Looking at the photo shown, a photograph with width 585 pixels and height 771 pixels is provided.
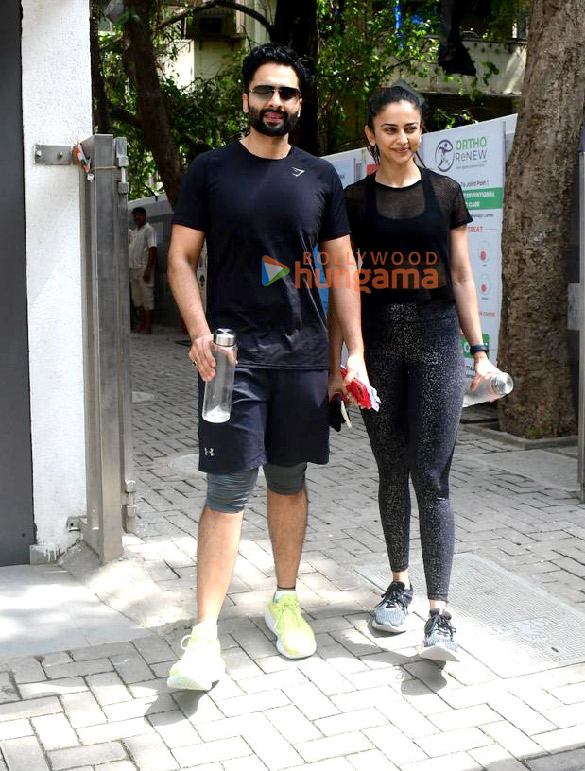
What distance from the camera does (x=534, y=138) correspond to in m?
7.91

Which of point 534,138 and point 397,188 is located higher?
point 534,138

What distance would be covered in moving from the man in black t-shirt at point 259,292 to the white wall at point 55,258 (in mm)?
1400

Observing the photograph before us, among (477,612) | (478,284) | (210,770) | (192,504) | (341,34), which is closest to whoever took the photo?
(210,770)

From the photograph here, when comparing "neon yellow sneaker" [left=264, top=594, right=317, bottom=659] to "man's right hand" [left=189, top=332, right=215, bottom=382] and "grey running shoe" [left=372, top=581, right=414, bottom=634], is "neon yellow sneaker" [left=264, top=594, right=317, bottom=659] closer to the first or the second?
"grey running shoe" [left=372, top=581, right=414, bottom=634]

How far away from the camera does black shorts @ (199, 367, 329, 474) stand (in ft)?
12.5

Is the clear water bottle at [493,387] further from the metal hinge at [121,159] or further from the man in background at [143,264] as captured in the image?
the man in background at [143,264]

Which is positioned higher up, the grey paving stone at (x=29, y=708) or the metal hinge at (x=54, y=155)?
the metal hinge at (x=54, y=155)

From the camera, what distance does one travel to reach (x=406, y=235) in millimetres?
3936

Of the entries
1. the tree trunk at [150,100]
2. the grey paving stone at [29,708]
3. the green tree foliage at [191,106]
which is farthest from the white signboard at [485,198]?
the green tree foliage at [191,106]

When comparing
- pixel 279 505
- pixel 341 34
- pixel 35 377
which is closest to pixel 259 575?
pixel 279 505

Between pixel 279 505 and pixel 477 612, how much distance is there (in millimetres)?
1025

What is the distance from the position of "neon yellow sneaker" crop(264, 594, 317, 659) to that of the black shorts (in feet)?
1.94

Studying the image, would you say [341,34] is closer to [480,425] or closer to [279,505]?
[480,425]

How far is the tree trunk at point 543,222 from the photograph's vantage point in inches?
305
